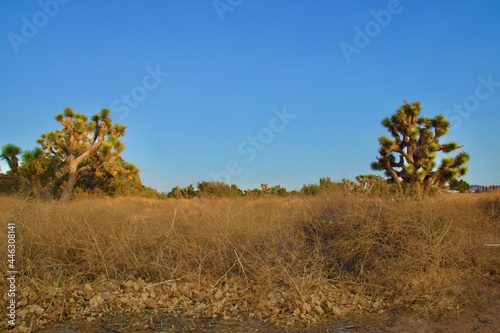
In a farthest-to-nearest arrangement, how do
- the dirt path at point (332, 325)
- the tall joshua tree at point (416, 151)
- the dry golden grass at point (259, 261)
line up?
the tall joshua tree at point (416, 151) < the dry golden grass at point (259, 261) < the dirt path at point (332, 325)

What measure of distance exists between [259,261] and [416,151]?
Result: 1606 cm

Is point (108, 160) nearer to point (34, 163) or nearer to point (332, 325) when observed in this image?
point (34, 163)

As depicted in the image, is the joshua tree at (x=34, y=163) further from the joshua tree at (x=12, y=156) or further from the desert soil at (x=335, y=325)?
the desert soil at (x=335, y=325)

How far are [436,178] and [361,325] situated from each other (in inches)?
664

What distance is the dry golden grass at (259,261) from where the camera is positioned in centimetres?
527

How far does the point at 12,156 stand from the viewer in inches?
800

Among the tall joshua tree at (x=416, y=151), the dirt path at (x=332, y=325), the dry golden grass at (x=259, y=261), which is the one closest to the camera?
the dirt path at (x=332, y=325)

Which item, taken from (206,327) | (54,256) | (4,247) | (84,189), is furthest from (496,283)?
(84,189)

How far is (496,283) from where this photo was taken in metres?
6.11

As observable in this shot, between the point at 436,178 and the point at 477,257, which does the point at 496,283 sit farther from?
the point at 436,178

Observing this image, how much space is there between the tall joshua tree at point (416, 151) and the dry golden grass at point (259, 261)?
1201 cm

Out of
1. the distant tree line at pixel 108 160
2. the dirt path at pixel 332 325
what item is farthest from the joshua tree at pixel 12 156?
the dirt path at pixel 332 325

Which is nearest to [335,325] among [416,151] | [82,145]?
[416,151]

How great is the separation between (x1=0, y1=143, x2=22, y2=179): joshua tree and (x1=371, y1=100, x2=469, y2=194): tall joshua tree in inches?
721
